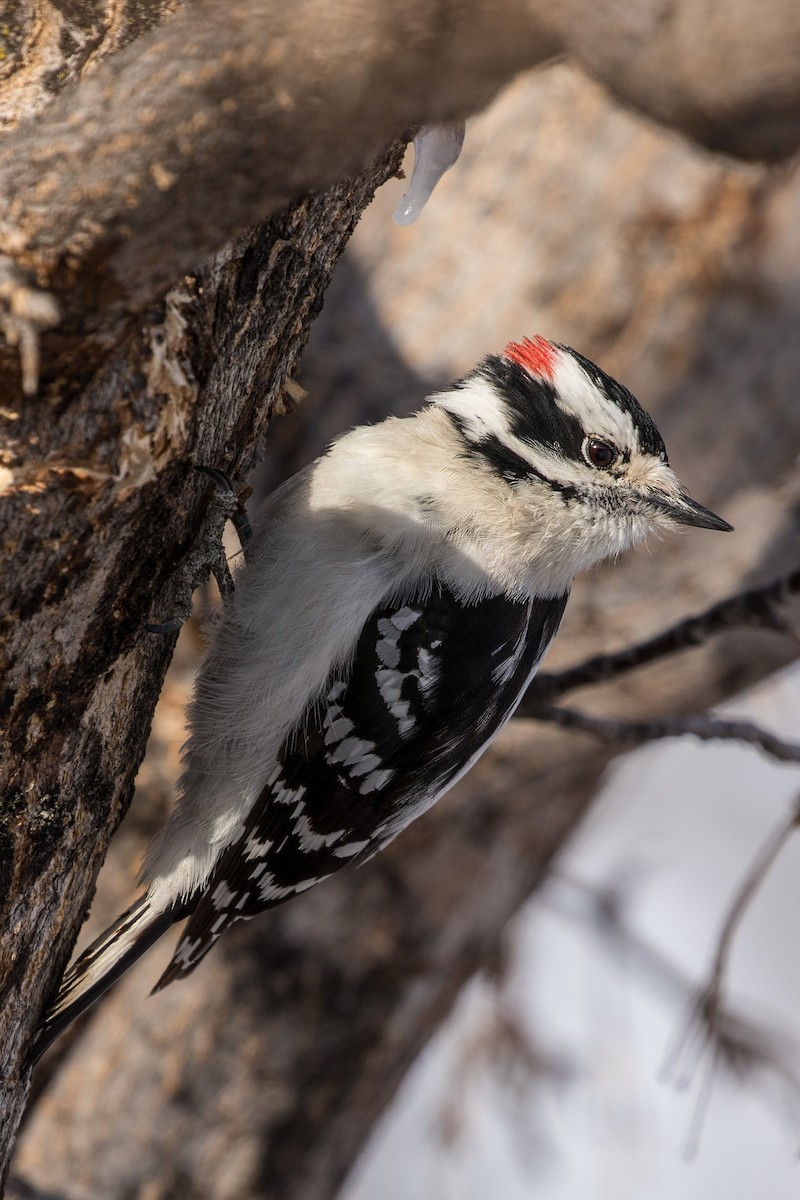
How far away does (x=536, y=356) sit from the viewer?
119 inches

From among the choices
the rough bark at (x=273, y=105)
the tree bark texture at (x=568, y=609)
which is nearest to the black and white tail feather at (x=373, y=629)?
the tree bark texture at (x=568, y=609)

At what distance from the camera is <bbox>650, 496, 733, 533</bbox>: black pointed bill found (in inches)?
117

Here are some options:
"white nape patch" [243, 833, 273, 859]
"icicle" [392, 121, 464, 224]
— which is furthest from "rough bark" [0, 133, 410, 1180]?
"white nape patch" [243, 833, 273, 859]

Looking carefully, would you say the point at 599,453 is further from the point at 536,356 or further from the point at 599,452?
the point at 536,356

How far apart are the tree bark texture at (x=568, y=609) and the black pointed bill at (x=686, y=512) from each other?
3.22 ft

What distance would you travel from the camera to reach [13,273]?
140 cm

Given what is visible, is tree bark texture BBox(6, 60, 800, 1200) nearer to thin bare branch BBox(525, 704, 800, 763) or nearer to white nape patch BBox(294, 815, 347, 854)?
thin bare branch BBox(525, 704, 800, 763)

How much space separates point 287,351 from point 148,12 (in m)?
0.66

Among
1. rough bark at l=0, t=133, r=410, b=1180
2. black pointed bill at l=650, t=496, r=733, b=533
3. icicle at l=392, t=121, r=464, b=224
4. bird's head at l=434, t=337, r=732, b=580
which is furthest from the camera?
black pointed bill at l=650, t=496, r=733, b=533

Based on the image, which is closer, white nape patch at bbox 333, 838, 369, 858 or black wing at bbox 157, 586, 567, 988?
black wing at bbox 157, 586, 567, 988

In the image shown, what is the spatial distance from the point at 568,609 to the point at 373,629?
58.5 inches

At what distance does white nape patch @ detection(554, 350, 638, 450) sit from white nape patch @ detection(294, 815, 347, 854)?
4.21ft

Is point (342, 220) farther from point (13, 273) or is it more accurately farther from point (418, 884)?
point (418, 884)

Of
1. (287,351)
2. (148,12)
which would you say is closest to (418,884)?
(287,351)
